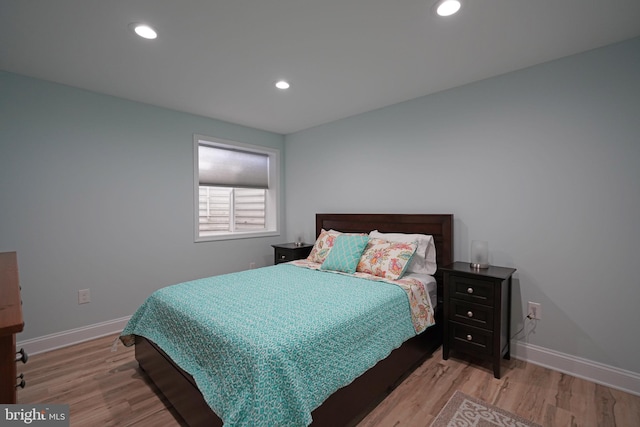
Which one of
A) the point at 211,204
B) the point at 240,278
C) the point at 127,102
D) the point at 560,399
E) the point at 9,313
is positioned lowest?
the point at 560,399

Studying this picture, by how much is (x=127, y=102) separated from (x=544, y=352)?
438 cm

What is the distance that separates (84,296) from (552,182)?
13.7 feet

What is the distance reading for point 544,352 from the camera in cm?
227

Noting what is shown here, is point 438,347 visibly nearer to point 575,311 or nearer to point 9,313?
point 575,311

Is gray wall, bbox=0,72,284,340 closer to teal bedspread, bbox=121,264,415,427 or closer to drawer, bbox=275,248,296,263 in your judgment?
drawer, bbox=275,248,296,263

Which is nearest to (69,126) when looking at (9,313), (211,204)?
(211,204)

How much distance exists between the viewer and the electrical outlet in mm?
2293

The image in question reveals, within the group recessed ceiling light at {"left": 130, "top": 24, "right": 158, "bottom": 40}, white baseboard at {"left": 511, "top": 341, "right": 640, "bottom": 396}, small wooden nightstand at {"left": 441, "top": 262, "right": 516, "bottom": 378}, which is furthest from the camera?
small wooden nightstand at {"left": 441, "top": 262, "right": 516, "bottom": 378}

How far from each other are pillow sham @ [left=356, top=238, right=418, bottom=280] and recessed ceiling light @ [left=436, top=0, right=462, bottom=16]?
1709 millimetres

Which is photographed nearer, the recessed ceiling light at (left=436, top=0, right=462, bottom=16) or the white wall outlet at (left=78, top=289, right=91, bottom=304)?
the recessed ceiling light at (left=436, top=0, right=462, bottom=16)

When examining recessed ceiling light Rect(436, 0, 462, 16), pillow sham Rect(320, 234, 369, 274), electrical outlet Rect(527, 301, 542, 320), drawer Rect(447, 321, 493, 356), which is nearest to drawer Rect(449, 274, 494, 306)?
drawer Rect(447, 321, 493, 356)

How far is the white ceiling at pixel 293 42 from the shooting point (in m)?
1.63

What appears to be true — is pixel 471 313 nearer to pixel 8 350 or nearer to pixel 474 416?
pixel 474 416

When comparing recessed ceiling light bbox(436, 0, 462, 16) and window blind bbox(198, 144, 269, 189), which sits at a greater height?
recessed ceiling light bbox(436, 0, 462, 16)
